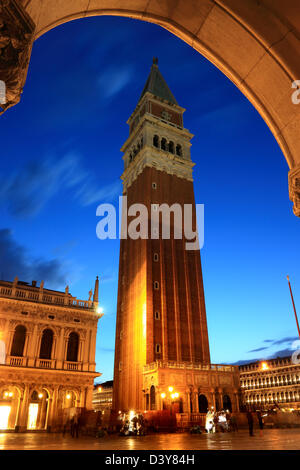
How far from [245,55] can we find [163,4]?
1527mm

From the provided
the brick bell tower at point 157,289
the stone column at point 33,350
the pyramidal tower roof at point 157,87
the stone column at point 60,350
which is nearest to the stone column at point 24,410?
the stone column at point 33,350

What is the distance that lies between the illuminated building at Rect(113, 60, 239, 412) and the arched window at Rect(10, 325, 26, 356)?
1401 cm

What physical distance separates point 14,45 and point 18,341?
3399cm

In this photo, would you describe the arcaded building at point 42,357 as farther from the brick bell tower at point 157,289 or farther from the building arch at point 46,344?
the brick bell tower at point 157,289

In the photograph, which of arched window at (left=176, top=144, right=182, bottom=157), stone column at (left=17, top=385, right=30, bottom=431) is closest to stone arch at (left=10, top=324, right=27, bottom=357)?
stone column at (left=17, top=385, right=30, bottom=431)

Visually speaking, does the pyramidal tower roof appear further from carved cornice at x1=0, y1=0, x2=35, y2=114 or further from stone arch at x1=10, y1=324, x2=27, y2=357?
carved cornice at x1=0, y1=0, x2=35, y2=114

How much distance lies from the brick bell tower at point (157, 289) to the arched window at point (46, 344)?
11319 mm

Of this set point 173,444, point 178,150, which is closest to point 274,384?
point 178,150

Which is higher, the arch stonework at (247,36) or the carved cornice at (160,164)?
the carved cornice at (160,164)

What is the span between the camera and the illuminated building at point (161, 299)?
36.5 metres

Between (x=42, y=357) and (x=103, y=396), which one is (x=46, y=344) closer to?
(x=42, y=357)

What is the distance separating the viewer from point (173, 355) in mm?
42469

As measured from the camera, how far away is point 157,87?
66.4 metres
